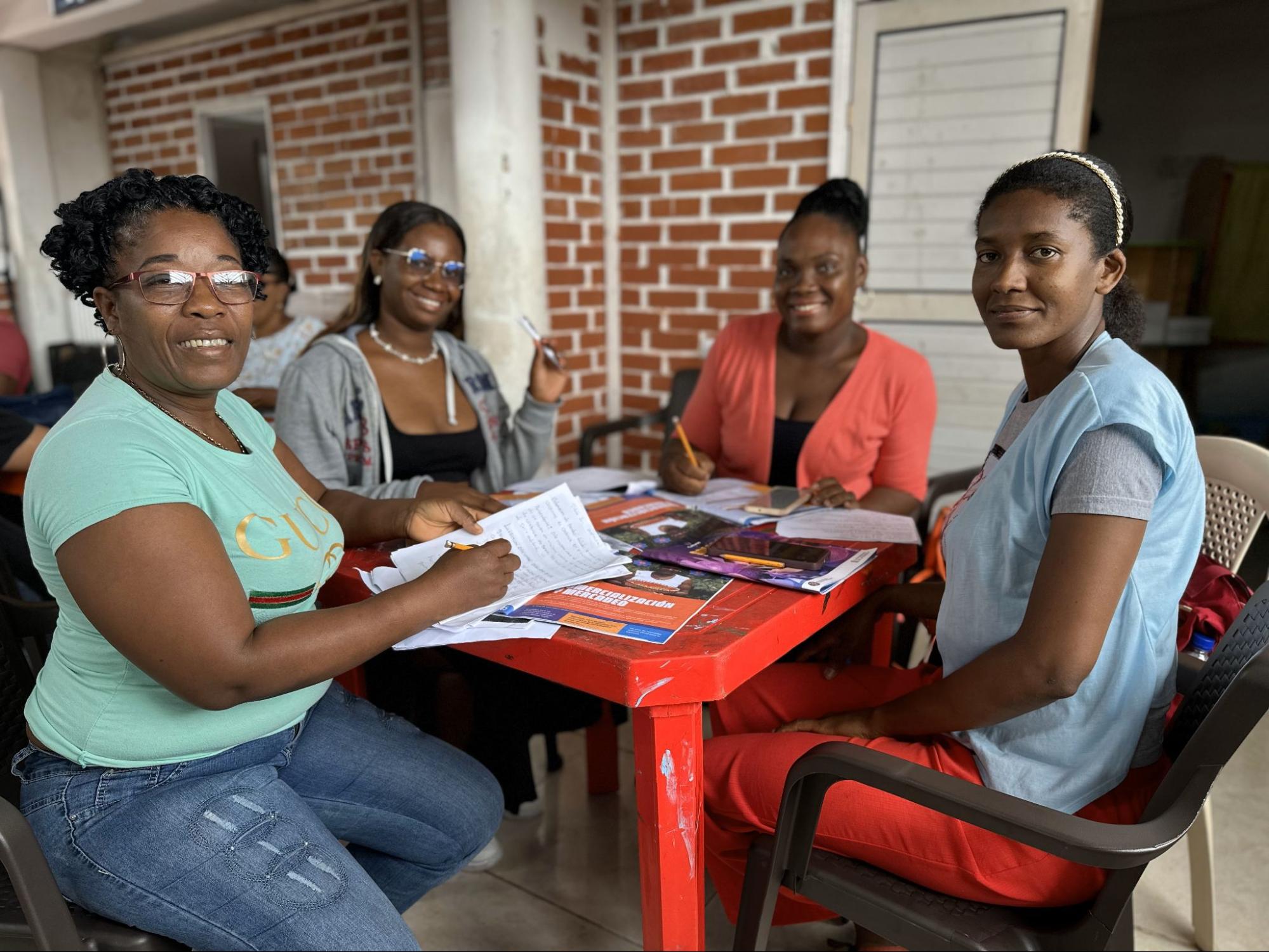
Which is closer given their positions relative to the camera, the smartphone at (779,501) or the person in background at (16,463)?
the smartphone at (779,501)

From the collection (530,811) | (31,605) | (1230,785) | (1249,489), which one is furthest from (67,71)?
(1230,785)

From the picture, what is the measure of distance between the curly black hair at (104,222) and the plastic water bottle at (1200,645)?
1.73m

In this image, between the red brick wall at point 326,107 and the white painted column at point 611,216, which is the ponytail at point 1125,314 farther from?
the red brick wall at point 326,107

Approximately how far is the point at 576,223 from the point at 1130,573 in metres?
2.88

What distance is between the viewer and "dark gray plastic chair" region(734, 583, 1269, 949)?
39.6 inches

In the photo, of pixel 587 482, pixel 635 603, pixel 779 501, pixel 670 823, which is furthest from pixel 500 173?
pixel 670 823

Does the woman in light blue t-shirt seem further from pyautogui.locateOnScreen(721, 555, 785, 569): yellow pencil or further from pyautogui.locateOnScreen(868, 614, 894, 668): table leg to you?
pyautogui.locateOnScreen(868, 614, 894, 668): table leg

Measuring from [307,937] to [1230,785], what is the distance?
2421 millimetres

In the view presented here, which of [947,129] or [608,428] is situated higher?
[947,129]

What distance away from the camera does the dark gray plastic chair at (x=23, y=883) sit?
99 cm

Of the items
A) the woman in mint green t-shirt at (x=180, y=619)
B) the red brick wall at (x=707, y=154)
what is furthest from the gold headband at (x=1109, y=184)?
the red brick wall at (x=707, y=154)

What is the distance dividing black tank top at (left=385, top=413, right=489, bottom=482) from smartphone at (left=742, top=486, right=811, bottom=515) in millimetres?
822

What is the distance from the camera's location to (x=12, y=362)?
11.2 feet

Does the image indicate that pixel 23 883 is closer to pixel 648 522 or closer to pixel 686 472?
pixel 648 522
